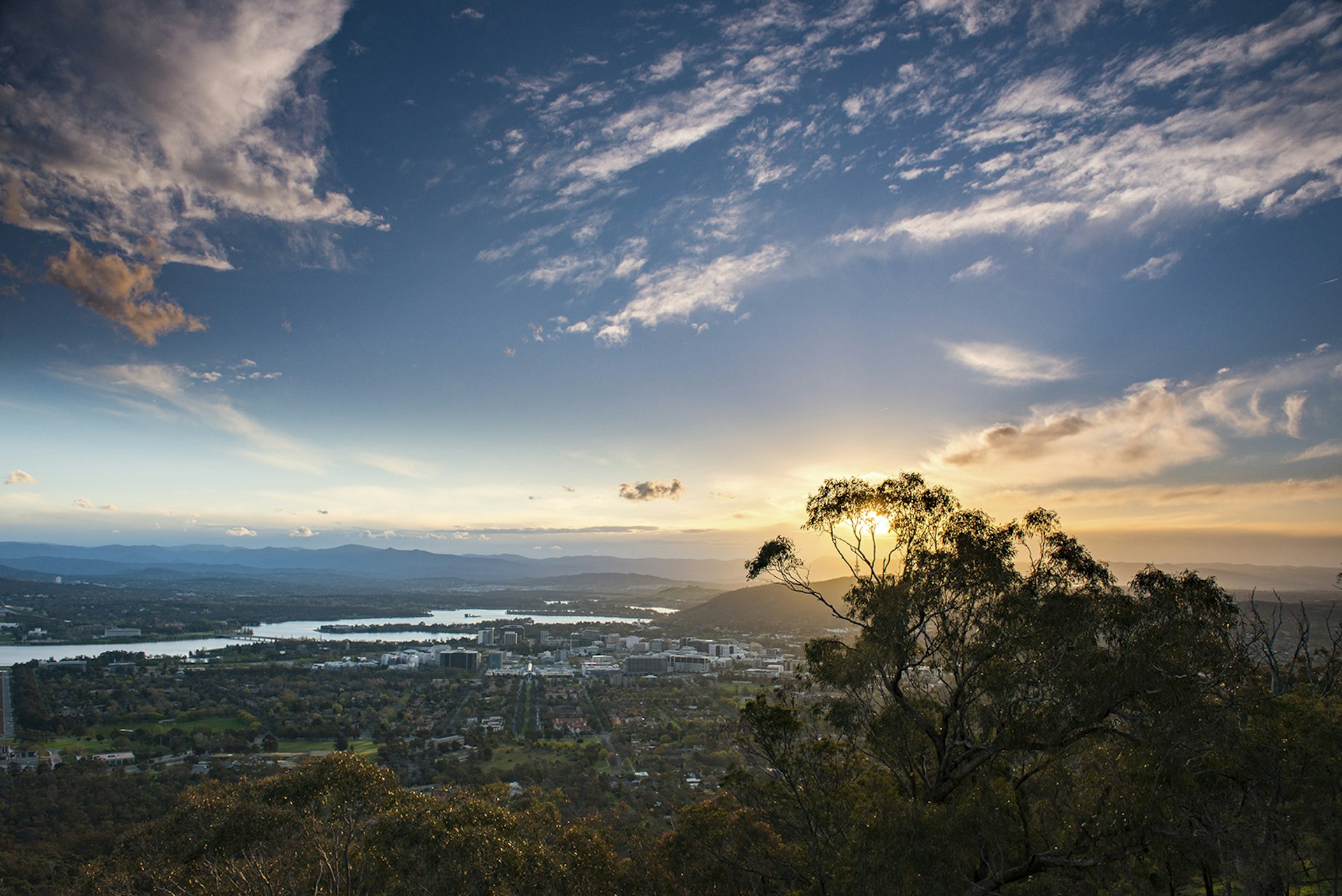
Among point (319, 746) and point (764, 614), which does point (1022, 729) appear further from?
point (764, 614)

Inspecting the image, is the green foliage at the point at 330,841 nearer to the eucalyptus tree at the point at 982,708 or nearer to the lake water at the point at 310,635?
the eucalyptus tree at the point at 982,708

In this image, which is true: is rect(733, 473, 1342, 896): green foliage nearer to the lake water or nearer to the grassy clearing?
the grassy clearing

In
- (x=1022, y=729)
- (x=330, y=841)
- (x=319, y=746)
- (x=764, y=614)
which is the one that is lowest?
(x=319, y=746)

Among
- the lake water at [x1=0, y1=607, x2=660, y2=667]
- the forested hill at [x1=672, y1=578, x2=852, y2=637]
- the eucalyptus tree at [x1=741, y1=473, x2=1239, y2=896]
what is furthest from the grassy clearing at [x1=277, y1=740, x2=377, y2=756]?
the forested hill at [x1=672, y1=578, x2=852, y2=637]

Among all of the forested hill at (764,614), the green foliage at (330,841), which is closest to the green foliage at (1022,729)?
the green foliage at (330,841)

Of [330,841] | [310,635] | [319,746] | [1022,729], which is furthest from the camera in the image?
[310,635]

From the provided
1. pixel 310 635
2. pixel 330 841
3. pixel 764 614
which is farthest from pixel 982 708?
pixel 310 635

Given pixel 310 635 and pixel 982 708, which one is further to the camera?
pixel 310 635

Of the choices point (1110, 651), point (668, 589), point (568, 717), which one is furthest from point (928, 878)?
point (668, 589)
